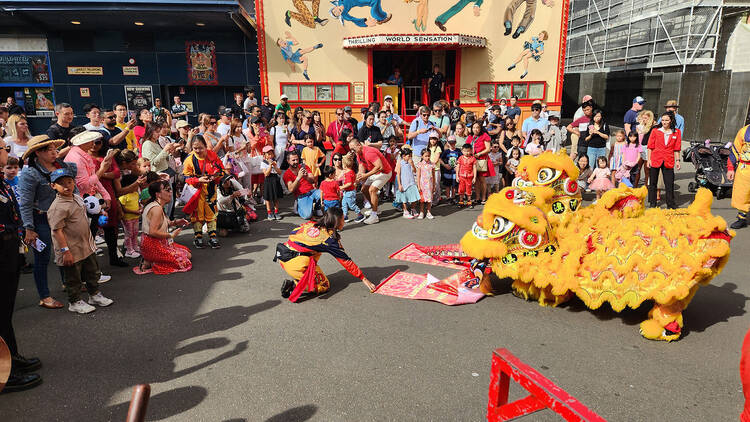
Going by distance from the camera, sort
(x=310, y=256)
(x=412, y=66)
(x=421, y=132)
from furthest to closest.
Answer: (x=412, y=66), (x=421, y=132), (x=310, y=256)

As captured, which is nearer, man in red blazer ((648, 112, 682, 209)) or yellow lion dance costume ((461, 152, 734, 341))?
yellow lion dance costume ((461, 152, 734, 341))

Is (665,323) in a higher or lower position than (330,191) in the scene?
lower

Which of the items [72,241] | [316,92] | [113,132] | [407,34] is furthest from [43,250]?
[407,34]

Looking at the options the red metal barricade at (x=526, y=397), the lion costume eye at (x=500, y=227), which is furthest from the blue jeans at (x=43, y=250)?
the red metal barricade at (x=526, y=397)

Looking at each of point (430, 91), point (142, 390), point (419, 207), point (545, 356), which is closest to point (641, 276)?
point (545, 356)

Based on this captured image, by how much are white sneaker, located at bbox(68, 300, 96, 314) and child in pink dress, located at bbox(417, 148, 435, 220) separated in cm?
583

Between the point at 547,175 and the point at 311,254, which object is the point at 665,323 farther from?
the point at 311,254

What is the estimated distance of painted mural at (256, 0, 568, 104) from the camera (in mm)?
16328

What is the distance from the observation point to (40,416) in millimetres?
3451

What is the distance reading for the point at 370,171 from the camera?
9.12 meters

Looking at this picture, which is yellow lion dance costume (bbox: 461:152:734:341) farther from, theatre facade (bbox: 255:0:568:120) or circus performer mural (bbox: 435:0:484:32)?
circus performer mural (bbox: 435:0:484:32)

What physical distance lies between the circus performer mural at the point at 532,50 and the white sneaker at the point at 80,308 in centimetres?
1543

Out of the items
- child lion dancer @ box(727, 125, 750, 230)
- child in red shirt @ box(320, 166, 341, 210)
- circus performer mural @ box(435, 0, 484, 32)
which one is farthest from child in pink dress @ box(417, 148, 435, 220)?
circus performer mural @ box(435, 0, 484, 32)

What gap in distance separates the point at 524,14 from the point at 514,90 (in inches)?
100
